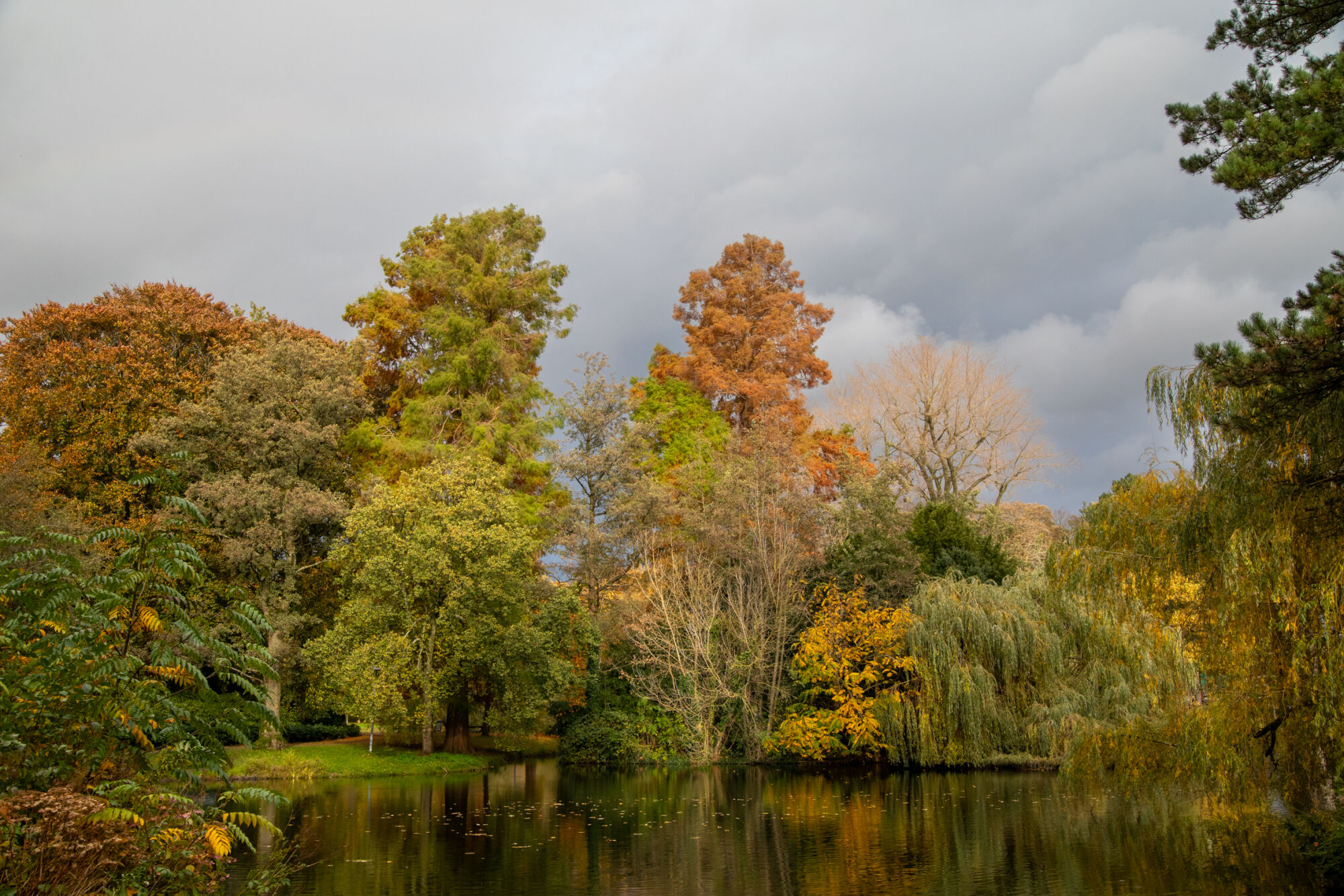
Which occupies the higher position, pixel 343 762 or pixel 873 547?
pixel 873 547

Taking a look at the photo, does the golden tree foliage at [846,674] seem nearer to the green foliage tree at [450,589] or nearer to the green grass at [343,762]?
the green foliage tree at [450,589]

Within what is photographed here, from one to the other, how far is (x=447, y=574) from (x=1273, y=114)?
21.5 m

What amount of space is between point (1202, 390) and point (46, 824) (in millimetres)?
11065

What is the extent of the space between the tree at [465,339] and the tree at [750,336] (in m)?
5.99

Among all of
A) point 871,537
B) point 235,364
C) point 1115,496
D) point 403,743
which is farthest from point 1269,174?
point 403,743

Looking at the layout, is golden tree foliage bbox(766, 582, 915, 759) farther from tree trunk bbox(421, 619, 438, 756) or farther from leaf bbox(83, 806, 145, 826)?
leaf bbox(83, 806, 145, 826)

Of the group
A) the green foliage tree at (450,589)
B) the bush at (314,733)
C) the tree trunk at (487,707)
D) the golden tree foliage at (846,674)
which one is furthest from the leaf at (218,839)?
the bush at (314,733)

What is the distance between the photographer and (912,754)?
71.8 feet

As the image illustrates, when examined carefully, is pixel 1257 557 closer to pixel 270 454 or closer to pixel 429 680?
pixel 429 680

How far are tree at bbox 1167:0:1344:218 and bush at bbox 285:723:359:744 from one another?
29556 mm

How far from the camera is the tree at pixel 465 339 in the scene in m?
30.0

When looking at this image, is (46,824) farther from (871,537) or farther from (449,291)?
(449,291)

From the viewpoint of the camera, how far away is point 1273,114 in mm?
7141

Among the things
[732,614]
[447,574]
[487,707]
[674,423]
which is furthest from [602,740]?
[674,423]
